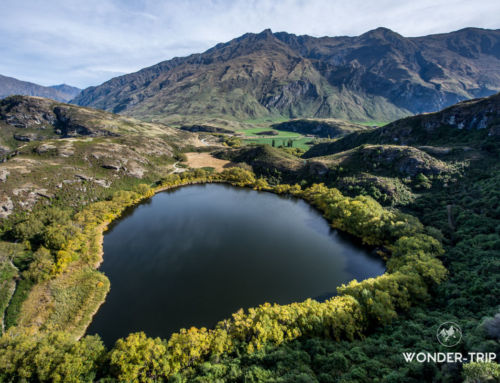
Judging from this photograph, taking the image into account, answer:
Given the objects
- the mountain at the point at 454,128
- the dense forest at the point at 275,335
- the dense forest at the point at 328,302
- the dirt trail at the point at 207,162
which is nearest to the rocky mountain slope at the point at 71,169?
the dense forest at the point at 328,302

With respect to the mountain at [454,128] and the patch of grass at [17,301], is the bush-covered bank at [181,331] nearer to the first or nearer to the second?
the patch of grass at [17,301]

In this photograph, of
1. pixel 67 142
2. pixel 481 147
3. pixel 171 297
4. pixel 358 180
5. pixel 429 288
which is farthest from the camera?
pixel 67 142

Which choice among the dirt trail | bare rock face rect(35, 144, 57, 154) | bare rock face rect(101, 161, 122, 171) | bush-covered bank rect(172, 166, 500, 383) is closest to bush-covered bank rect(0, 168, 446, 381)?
bush-covered bank rect(172, 166, 500, 383)

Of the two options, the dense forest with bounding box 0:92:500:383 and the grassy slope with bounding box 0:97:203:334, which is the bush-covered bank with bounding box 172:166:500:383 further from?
the grassy slope with bounding box 0:97:203:334

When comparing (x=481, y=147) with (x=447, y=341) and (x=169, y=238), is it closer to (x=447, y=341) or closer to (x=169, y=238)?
(x=447, y=341)

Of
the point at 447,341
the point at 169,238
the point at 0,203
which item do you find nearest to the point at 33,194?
the point at 0,203

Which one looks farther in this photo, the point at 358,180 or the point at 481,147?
the point at 358,180
